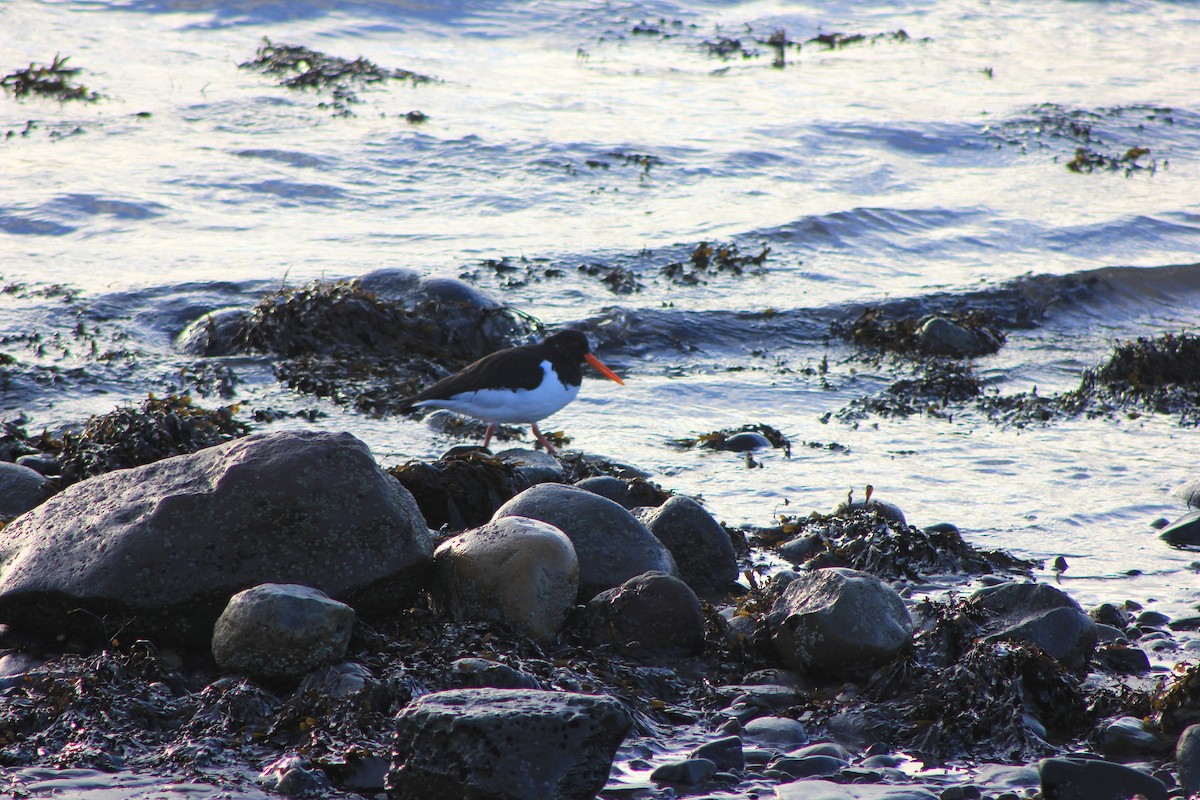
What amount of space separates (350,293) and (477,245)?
108 inches

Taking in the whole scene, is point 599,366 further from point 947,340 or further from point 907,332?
point 947,340

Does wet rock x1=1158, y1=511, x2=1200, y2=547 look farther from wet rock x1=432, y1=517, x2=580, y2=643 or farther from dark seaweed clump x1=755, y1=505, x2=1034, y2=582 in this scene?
wet rock x1=432, y1=517, x2=580, y2=643

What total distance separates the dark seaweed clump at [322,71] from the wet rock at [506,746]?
47.7 ft

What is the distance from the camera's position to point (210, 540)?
4195 mm

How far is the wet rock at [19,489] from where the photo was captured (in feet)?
17.9

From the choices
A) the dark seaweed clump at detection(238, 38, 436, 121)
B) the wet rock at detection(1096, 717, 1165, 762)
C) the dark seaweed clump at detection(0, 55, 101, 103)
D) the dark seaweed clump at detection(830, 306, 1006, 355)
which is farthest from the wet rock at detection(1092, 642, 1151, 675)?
the dark seaweed clump at detection(0, 55, 101, 103)

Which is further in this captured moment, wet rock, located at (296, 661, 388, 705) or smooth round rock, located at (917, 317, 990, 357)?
smooth round rock, located at (917, 317, 990, 357)

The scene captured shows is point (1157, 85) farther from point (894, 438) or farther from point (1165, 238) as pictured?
point (894, 438)

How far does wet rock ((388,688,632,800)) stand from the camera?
3.15 meters

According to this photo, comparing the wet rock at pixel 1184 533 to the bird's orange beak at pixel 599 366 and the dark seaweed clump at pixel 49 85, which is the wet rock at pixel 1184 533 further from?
the dark seaweed clump at pixel 49 85

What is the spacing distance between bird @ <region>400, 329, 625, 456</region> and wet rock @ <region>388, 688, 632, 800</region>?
149 inches

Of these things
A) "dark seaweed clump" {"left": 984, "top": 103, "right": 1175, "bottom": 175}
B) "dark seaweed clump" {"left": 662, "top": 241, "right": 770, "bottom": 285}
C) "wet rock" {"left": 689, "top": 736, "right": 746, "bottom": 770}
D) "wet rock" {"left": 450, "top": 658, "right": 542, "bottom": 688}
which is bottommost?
"wet rock" {"left": 689, "top": 736, "right": 746, "bottom": 770}

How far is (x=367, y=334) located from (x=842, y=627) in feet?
18.7

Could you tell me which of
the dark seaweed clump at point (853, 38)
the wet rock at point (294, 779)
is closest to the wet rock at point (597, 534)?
the wet rock at point (294, 779)
